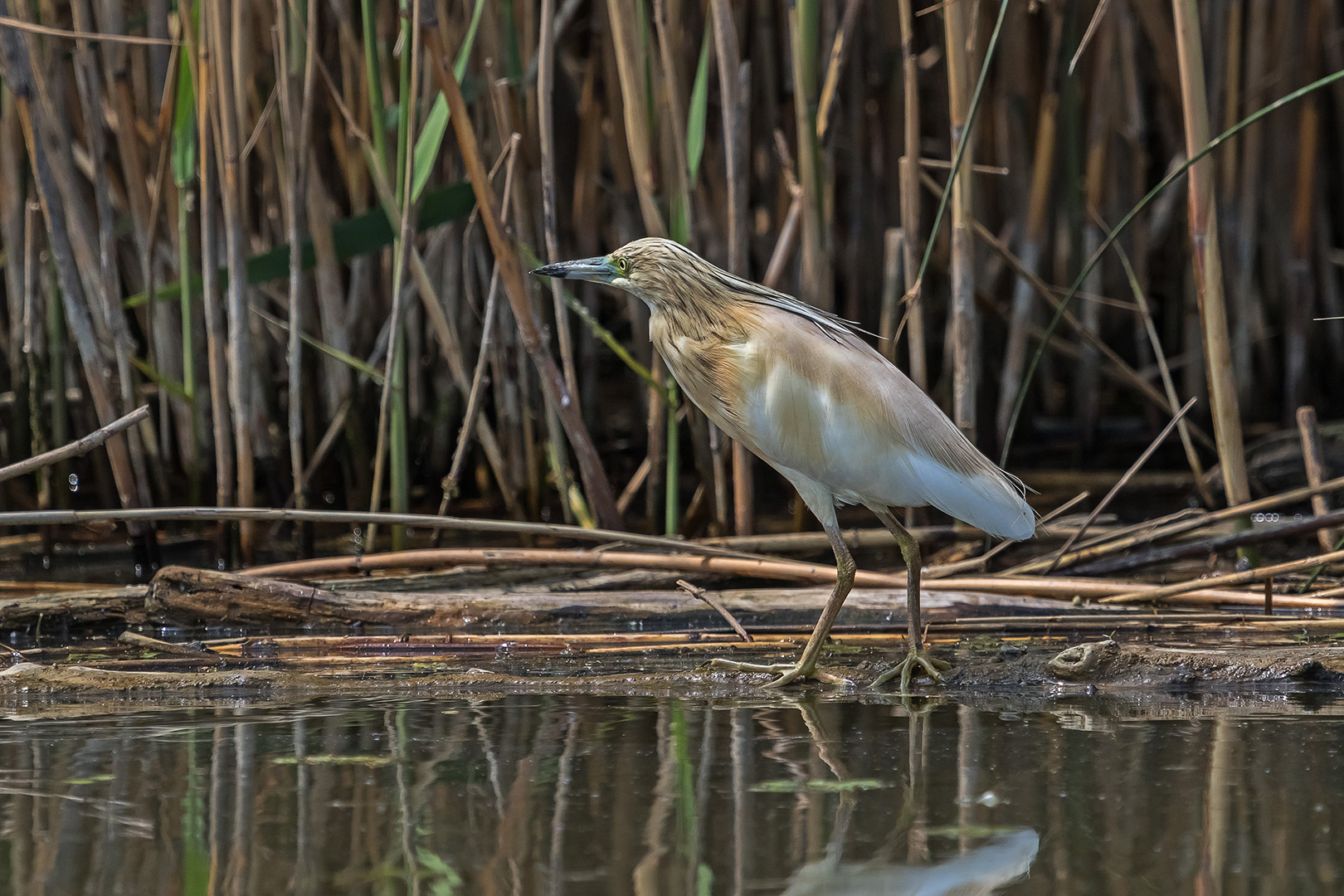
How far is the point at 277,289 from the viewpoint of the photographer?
231 inches

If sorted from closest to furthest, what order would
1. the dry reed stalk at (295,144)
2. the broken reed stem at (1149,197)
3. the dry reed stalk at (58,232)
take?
1. the broken reed stem at (1149,197)
2. the dry reed stalk at (58,232)
3. the dry reed stalk at (295,144)

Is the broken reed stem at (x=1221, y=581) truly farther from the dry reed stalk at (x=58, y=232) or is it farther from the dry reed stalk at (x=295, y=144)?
the dry reed stalk at (x=58, y=232)

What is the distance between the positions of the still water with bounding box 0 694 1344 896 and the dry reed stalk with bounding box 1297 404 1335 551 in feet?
5.44

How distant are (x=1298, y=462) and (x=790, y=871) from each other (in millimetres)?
4556

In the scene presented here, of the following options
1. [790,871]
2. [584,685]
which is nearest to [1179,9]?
[584,685]

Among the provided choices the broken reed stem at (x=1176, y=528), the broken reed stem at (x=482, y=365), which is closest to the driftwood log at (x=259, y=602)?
the broken reed stem at (x=482, y=365)

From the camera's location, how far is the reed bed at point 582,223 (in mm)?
4156

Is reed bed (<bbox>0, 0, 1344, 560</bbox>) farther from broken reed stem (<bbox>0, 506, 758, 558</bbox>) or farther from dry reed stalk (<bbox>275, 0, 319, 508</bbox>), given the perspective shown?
broken reed stem (<bbox>0, 506, 758, 558</bbox>)

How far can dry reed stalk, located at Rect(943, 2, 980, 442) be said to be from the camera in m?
3.88

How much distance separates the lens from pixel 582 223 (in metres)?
5.60

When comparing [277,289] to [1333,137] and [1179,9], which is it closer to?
[1179,9]

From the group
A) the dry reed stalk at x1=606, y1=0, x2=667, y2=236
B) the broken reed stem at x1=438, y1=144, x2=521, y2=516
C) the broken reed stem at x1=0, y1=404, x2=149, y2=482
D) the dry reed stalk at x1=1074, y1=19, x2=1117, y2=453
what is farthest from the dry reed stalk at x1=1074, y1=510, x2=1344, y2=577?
the broken reed stem at x1=0, y1=404, x2=149, y2=482

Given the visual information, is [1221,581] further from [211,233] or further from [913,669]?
[211,233]

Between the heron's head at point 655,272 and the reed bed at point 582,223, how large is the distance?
2.19ft
